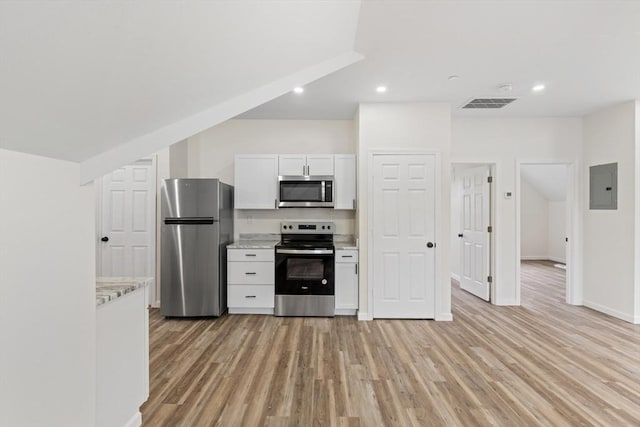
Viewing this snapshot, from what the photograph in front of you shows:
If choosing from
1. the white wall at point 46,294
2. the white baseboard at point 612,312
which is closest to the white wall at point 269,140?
the white wall at point 46,294

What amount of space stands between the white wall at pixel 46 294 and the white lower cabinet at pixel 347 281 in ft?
9.13

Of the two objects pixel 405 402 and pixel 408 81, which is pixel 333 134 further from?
pixel 405 402

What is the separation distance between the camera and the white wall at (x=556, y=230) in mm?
8273

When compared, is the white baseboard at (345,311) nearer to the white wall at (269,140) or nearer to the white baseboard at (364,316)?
the white baseboard at (364,316)

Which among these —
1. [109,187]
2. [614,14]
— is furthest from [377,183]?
[109,187]

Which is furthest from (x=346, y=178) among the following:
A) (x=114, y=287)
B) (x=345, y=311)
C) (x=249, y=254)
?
(x=114, y=287)

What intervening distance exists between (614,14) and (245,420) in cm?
357

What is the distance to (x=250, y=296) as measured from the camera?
13.2 feet

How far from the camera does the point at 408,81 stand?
324 cm

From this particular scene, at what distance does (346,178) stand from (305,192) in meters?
0.56

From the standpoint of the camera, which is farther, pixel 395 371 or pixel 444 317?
pixel 444 317

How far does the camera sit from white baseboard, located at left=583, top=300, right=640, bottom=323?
3.77 metres

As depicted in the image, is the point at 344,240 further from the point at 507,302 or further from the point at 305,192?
the point at 507,302

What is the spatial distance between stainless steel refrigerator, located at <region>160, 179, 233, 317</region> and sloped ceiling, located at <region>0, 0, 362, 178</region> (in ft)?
7.55
